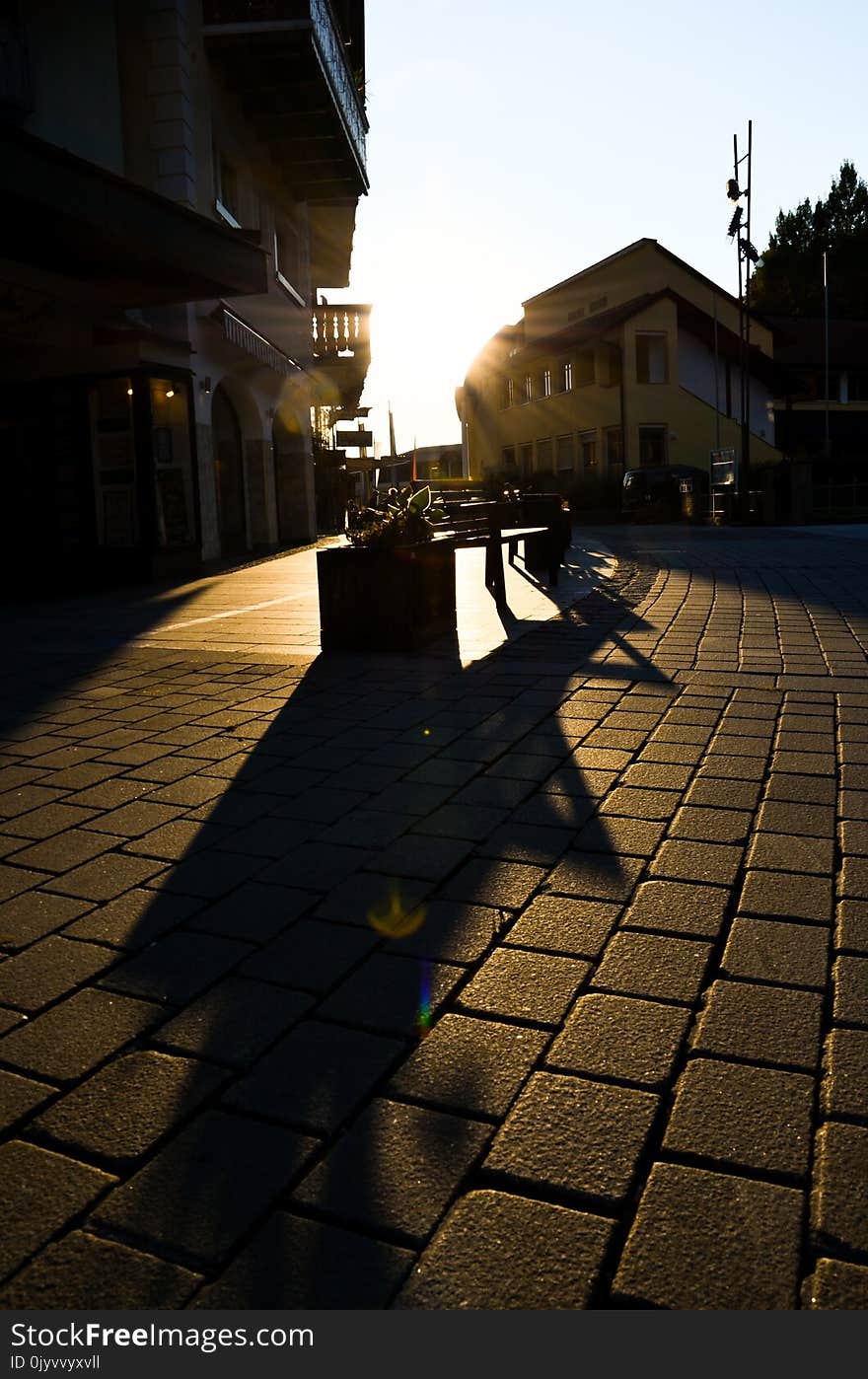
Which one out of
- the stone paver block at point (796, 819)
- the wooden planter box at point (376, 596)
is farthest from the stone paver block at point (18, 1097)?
the wooden planter box at point (376, 596)

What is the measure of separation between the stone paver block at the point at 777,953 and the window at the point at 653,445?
120ft

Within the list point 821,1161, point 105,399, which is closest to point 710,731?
point 821,1161

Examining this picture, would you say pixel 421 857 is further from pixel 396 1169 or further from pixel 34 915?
pixel 396 1169

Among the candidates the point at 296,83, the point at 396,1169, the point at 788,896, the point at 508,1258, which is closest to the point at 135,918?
the point at 396,1169

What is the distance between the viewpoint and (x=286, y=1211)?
162cm

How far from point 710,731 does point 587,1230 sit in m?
3.23

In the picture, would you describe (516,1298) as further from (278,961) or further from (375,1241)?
(278,961)

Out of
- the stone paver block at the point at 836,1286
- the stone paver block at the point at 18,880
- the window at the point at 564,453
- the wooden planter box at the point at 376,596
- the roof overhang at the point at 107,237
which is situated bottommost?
the stone paver block at the point at 836,1286

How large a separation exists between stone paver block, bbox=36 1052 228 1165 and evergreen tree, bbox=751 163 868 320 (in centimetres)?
6785

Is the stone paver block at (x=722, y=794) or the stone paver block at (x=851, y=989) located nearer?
the stone paver block at (x=851, y=989)

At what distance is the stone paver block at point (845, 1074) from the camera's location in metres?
1.86

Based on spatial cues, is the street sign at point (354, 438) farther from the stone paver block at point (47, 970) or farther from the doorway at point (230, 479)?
the stone paver block at point (47, 970)

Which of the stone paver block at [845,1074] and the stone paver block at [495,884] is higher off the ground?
the stone paver block at [495,884]

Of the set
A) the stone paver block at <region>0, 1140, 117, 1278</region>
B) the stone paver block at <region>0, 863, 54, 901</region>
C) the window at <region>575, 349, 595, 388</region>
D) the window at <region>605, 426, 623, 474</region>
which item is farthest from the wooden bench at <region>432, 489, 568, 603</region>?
the window at <region>575, 349, 595, 388</region>
